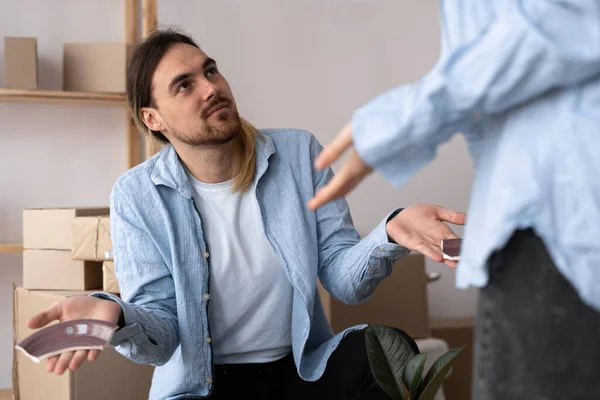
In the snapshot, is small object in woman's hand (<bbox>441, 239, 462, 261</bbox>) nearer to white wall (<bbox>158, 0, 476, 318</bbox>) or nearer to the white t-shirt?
the white t-shirt

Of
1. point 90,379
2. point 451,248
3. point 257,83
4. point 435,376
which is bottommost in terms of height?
point 90,379

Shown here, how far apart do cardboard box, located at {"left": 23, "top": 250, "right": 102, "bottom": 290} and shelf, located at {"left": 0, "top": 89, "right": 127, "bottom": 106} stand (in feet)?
1.60

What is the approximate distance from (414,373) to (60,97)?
1.55m

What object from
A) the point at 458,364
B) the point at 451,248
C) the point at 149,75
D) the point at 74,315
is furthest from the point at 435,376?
the point at 458,364

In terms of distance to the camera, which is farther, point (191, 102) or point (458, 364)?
point (458, 364)

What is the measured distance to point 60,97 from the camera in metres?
2.32

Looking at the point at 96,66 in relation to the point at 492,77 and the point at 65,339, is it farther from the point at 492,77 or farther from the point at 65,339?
the point at 492,77

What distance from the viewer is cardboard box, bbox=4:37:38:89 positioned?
228 centimetres

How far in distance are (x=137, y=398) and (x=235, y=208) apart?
65 cm

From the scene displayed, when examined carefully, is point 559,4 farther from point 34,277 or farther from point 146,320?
point 34,277

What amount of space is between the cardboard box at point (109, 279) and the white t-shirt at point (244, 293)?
0.49 metres

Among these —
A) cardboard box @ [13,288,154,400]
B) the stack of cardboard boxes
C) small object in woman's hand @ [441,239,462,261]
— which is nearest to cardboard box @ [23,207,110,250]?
the stack of cardboard boxes

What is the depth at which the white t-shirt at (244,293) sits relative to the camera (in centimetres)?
156

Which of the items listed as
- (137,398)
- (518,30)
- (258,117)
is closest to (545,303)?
(518,30)
